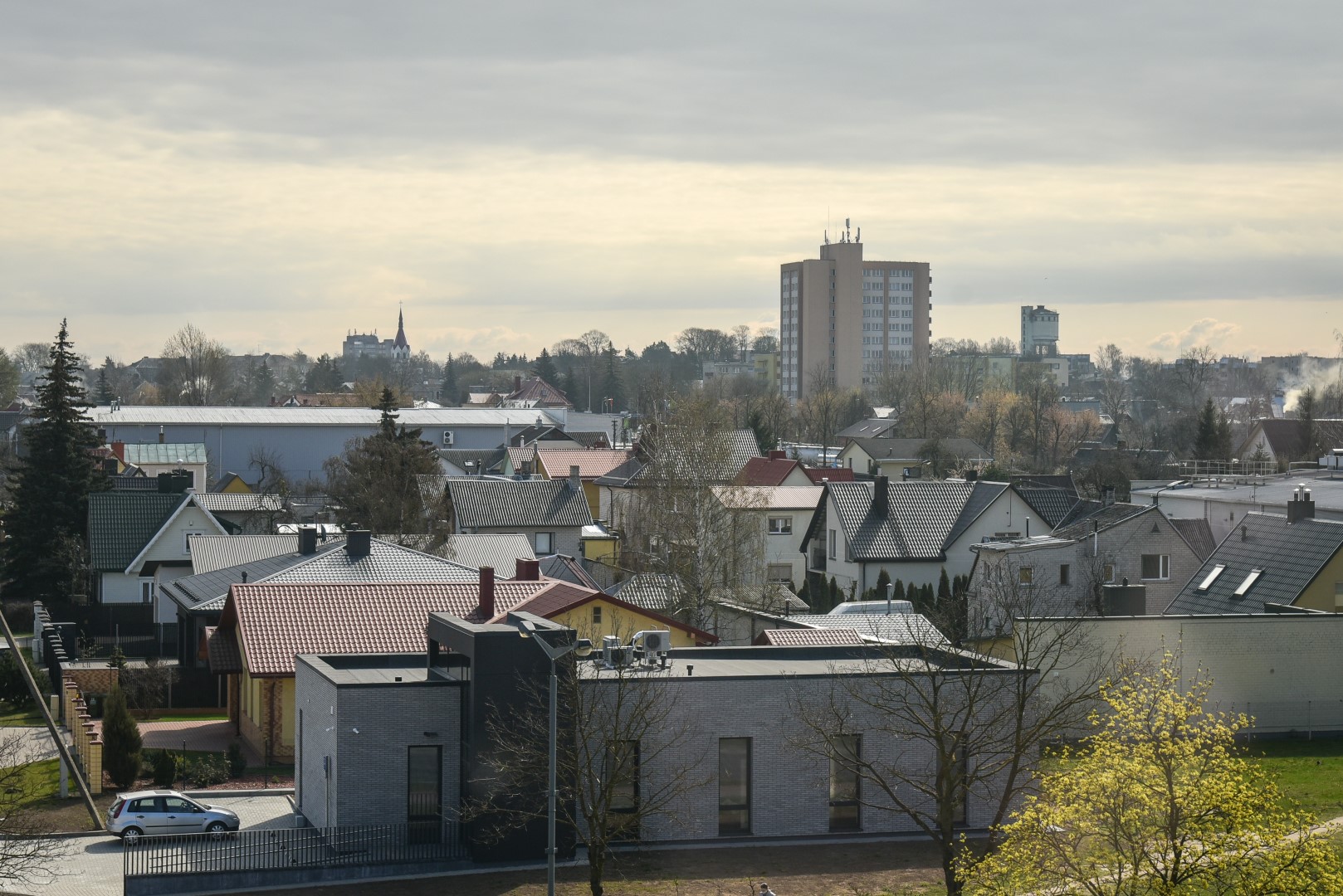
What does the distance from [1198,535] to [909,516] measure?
1075 centimetres

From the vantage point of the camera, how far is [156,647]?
50.3 m

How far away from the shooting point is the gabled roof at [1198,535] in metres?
51.2

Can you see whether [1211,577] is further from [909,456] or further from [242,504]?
[909,456]

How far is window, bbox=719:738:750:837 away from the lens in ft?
85.9

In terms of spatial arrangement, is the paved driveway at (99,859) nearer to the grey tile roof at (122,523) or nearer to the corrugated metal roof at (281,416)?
the grey tile roof at (122,523)

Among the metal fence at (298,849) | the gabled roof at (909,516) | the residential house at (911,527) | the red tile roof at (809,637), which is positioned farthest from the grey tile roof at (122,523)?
the metal fence at (298,849)

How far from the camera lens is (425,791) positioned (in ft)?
84.4

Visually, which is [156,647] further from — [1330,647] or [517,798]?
[1330,647]

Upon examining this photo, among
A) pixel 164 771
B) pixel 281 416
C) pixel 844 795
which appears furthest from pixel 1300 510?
pixel 281 416

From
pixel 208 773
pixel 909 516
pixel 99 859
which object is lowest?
pixel 99 859

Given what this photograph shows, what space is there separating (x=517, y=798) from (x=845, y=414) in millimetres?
→ 134012

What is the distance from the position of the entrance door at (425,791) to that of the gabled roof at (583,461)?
1996 inches

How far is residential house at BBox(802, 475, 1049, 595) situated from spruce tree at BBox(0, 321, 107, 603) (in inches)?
1177

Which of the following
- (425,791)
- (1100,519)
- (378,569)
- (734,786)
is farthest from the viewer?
(1100,519)
